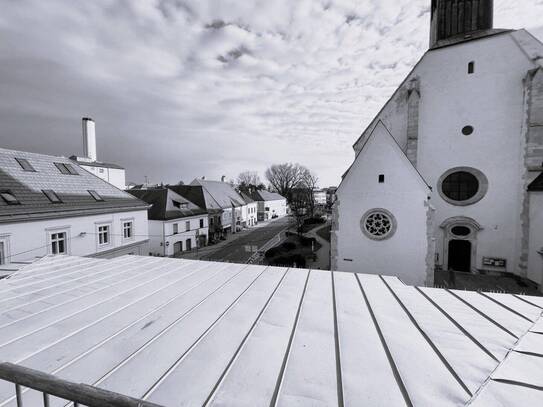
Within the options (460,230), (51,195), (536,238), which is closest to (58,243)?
(51,195)

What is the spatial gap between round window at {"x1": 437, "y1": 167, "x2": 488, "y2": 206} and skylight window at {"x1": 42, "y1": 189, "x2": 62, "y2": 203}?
22.2 m

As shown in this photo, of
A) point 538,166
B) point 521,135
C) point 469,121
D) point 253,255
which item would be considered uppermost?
point 469,121

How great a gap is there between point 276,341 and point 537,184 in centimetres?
1709

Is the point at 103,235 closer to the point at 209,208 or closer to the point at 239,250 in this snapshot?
the point at 239,250

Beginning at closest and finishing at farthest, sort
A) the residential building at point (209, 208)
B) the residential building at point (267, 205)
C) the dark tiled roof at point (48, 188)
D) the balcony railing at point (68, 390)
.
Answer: the balcony railing at point (68, 390), the dark tiled roof at point (48, 188), the residential building at point (209, 208), the residential building at point (267, 205)

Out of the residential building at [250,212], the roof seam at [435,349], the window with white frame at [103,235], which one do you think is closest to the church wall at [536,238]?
the roof seam at [435,349]

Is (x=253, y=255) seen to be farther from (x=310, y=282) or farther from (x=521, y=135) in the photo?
(x=521, y=135)

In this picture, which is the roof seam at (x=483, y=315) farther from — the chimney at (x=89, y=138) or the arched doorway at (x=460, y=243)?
the chimney at (x=89, y=138)

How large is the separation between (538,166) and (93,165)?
47274 mm

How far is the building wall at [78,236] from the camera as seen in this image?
35.1ft

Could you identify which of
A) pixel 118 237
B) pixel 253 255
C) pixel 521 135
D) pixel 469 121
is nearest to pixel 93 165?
pixel 118 237

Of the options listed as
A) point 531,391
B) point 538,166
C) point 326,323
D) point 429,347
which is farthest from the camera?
point 538,166

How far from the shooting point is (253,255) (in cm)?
2328

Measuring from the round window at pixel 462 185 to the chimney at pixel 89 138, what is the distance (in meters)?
33.7
